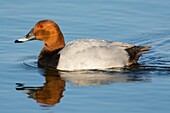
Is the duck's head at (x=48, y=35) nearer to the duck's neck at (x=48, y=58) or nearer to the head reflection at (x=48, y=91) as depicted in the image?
the duck's neck at (x=48, y=58)

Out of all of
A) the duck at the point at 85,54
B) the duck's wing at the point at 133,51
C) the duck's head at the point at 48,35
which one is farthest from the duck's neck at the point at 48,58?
the duck's wing at the point at 133,51

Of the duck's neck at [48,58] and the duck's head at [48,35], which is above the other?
the duck's head at [48,35]

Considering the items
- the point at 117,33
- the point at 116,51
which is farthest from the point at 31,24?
the point at 116,51

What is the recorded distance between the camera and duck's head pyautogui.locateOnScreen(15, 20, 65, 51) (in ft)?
39.7

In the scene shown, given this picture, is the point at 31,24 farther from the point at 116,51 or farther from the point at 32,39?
the point at 116,51

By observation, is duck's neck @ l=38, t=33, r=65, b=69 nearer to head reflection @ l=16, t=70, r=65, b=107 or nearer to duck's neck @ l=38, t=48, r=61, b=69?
duck's neck @ l=38, t=48, r=61, b=69

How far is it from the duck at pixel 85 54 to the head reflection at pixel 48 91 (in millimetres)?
596

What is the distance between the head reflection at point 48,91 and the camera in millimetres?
9633

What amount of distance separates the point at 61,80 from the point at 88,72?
0.71m

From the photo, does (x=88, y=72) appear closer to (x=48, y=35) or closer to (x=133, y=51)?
(x=133, y=51)

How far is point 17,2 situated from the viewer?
14.9m

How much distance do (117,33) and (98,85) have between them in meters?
3.13

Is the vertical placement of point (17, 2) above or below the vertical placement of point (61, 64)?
above

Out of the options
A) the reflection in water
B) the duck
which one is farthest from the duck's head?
the reflection in water
